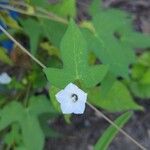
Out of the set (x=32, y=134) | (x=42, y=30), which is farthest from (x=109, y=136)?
(x=42, y=30)

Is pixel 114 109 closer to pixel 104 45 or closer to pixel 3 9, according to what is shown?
pixel 104 45

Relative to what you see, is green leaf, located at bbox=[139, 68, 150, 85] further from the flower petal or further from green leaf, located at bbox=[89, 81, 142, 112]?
the flower petal

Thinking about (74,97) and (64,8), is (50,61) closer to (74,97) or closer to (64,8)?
(64,8)

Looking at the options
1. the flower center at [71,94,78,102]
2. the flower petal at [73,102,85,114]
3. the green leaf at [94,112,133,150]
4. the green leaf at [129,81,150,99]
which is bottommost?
the green leaf at [129,81,150,99]

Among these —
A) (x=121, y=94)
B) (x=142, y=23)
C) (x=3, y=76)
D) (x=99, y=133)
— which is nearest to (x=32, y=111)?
(x=3, y=76)

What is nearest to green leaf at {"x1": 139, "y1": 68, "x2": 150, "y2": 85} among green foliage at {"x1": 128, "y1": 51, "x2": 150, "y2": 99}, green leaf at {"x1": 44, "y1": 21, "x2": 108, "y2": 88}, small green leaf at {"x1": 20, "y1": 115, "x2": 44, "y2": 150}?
green foliage at {"x1": 128, "y1": 51, "x2": 150, "y2": 99}
